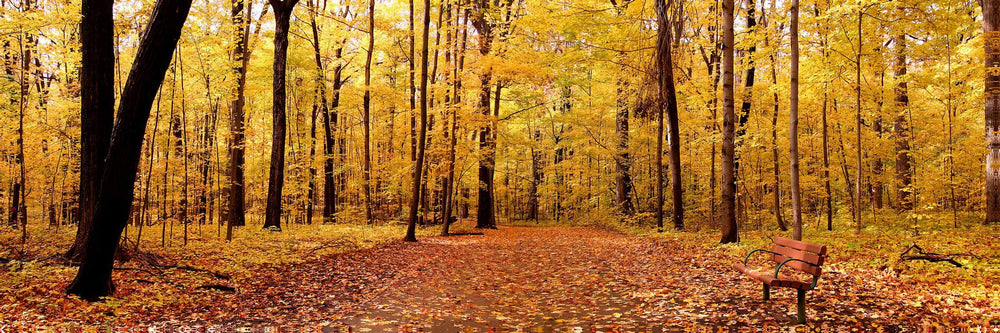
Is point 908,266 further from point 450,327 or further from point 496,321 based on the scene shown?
point 450,327

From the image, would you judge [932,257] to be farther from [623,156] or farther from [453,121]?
[623,156]

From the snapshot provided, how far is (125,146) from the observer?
18.0 ft

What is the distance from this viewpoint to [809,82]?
10.8 m

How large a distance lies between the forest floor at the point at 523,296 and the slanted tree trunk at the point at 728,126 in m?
1.40

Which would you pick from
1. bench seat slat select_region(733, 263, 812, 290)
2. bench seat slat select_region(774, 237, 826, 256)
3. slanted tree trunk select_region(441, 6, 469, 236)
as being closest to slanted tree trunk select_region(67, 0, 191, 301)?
bench seat slat select_region(733, 263, 812, 290)

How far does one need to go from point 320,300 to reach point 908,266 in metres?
7.80

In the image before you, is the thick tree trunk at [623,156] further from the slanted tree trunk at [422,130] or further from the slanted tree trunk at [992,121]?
the slanted tree trunk at [992,121]

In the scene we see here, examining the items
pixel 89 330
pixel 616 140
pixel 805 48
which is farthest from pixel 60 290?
pixel 616 140

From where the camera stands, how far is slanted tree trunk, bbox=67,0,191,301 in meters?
5.41

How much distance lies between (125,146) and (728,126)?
1046cm

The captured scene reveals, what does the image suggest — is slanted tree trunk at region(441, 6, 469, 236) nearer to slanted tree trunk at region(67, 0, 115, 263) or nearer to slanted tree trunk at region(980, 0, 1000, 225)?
slanted tree trunk at region(67, 0, 115, 263)

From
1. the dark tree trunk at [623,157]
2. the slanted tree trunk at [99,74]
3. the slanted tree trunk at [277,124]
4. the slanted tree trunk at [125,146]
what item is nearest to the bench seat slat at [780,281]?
the slanted tree trunk at [125,146]

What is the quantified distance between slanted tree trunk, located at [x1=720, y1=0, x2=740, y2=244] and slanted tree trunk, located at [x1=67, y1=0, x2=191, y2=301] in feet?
32.2

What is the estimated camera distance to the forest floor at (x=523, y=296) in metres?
4.96
